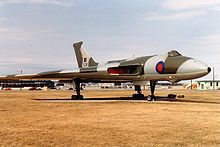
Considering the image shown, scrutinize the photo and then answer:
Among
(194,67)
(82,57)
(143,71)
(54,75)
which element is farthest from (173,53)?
(82,57)

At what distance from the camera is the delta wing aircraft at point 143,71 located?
22391 mm

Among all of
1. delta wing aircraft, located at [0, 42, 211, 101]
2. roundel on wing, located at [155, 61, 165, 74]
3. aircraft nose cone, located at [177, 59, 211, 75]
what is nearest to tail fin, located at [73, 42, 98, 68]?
delta wing aircraft, located at [0, 42, 211, 101]

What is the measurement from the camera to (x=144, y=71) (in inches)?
991

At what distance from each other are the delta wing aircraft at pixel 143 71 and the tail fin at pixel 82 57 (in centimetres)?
526

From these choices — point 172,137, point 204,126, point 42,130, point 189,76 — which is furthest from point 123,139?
point 189,76

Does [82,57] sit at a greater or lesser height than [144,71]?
greater

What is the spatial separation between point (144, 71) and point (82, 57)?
39.7 feet

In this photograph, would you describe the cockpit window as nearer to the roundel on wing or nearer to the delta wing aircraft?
the delta wing aircraft

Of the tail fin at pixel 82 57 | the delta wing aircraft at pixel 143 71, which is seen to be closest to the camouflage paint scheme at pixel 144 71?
the delta wing aircraft at pixel 143 71

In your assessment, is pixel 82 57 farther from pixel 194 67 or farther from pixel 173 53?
pixel 194 67

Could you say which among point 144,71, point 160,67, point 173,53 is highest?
point 173,53

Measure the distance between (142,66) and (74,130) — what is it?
16429mm

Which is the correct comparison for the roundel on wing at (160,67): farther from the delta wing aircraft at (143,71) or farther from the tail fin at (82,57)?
the tail fin at (82,57)

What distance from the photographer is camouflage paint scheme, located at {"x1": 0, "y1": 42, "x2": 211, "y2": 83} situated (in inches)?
879
